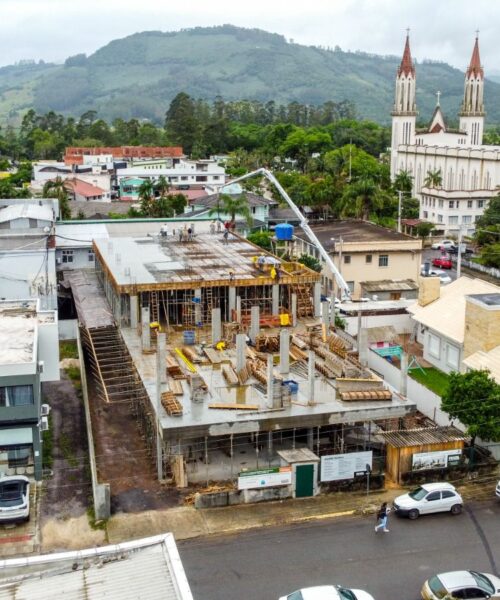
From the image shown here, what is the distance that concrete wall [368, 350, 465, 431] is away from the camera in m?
29.2

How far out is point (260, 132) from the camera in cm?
14788

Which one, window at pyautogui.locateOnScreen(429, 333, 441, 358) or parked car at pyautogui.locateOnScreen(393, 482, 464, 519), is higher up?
window at pyautogui.locateOnScreen(429, 333, 441, 358)

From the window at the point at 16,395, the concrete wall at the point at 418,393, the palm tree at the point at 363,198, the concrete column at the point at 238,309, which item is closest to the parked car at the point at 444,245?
the palm tree at the point at 363,198

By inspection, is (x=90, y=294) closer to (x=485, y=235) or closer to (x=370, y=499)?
(x=370, y=499)

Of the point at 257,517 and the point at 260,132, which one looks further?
the point at 260,132

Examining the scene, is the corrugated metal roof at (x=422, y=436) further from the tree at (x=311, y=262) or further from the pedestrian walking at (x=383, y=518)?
the tree at (x=311, y=262)

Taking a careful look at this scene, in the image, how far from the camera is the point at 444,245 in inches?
2763

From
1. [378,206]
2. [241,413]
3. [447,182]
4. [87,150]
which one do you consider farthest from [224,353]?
[87,150]

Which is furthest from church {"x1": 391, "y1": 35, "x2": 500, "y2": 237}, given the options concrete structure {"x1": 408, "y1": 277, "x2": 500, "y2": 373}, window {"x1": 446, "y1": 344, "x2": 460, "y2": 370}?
window {"x1": 446, "y1": 344, "x2": 460, "y2": 370}

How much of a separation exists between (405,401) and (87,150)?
102887 mm

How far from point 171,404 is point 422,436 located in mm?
8552

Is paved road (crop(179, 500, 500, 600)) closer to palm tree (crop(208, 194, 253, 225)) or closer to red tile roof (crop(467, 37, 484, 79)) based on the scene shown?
palm tree (crop(208, 194, 253, 225))

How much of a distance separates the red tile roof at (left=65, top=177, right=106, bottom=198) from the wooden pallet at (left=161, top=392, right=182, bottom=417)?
67153 mm

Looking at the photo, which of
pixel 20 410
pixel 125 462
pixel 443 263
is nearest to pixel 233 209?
pixel 443 263
